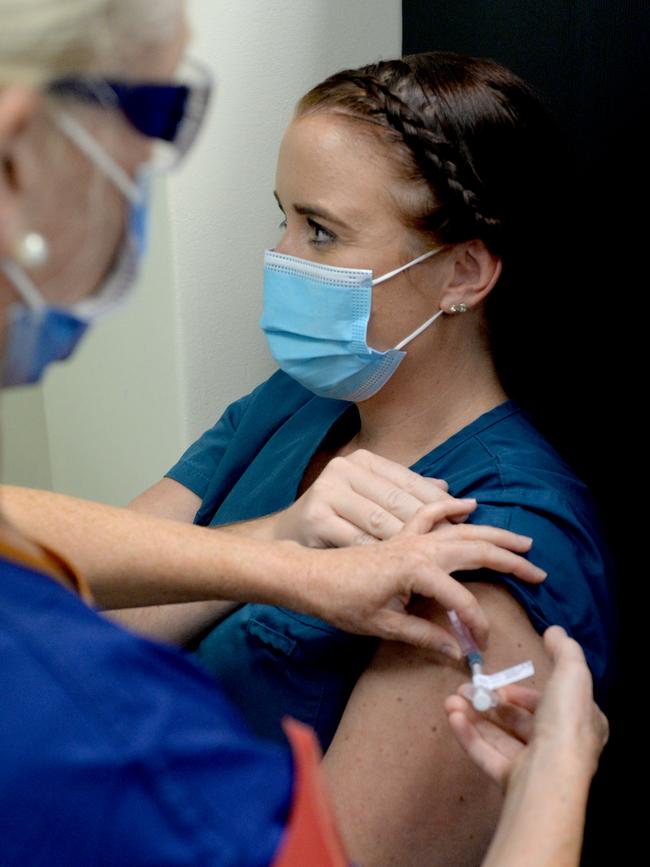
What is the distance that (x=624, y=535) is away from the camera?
5.65 feet

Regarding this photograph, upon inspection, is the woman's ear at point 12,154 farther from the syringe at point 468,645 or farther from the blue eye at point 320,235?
the blue eye at point 320,235

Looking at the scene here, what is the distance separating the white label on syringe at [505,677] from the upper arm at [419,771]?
0.08m

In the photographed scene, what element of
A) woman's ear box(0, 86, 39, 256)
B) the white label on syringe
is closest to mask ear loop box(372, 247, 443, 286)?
the white label on syringe

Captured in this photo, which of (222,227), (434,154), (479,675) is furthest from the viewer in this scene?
(222,227)

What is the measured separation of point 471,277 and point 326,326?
0.71ft

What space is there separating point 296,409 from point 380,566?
585 mm

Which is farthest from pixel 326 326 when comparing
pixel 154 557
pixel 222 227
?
pixel 222 227

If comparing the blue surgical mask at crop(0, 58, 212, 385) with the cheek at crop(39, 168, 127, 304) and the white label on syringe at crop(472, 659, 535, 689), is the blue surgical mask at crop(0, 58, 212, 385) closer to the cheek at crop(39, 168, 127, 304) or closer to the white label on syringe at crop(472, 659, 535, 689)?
the cheek at crop(39, 168, 127, 304)

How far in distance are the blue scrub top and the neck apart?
84cm

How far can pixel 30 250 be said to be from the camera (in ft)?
2.24

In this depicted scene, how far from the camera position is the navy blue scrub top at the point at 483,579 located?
130cm

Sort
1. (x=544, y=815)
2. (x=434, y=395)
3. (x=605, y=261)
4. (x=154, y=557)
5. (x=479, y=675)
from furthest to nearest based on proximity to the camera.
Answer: (x=605, y=261) < (x=434, y=395) < (x=154, y=557) < (x=479, y=675) < (x=544, y=815)

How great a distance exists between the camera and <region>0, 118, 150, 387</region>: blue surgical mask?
711mm

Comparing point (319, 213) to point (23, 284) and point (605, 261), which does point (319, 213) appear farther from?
point (23, 284)
